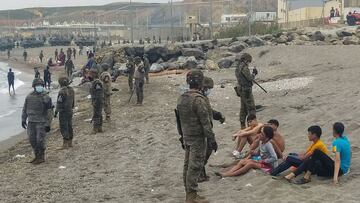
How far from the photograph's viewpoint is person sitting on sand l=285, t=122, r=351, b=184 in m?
7.72

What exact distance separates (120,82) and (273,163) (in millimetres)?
20042

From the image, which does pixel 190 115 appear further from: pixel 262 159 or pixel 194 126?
pixel 262 159

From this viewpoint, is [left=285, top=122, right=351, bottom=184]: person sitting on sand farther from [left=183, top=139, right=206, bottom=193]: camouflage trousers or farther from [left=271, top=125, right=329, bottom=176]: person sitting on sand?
[left=183, top=139, right=206, bottom=193]: camouflage trousers

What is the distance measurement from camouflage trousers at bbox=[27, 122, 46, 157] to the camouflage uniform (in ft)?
13.2

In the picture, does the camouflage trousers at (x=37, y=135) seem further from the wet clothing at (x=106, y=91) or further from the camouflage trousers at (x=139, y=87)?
the camouflage trousers at (x=139, y=87)

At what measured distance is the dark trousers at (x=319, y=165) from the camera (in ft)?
25.7

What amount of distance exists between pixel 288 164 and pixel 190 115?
5.82ft

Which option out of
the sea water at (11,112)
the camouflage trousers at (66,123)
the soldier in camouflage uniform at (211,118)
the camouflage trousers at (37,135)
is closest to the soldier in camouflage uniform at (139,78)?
the sea water at (11,112)

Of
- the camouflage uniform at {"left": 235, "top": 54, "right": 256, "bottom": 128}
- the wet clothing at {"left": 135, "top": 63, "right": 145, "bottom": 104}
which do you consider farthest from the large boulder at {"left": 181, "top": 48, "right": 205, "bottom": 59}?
the camouflage uniform at {"left": 235, "top": 54, "right": 256, "bottom": 128}

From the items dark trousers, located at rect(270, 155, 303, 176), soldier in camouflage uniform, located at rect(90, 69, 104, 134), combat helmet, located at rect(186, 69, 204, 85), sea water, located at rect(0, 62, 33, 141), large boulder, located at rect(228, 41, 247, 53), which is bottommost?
sea water, located at rect(0, 62, 33, 141)

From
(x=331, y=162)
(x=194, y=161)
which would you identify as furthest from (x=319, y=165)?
(x=194, y=161)

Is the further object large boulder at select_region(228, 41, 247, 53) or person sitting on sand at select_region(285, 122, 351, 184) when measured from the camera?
large boulder at select_region(228, 41, 247, 53)

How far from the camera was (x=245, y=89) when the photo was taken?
11.6m

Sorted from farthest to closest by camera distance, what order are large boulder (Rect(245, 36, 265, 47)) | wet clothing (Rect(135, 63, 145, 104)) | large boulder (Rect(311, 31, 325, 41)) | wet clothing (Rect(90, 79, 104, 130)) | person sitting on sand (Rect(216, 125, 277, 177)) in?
large boulder (Rect(245, 36, 265, 47)) → large boulder (Rect(311, 31, 325, 41)) → wet clothing (Rect(135, 63, 145, 104)) → wet clothing (Rect(90, 79, 104, 130)) → person sitting on sand (Rect(216, 125, 277, 177))
